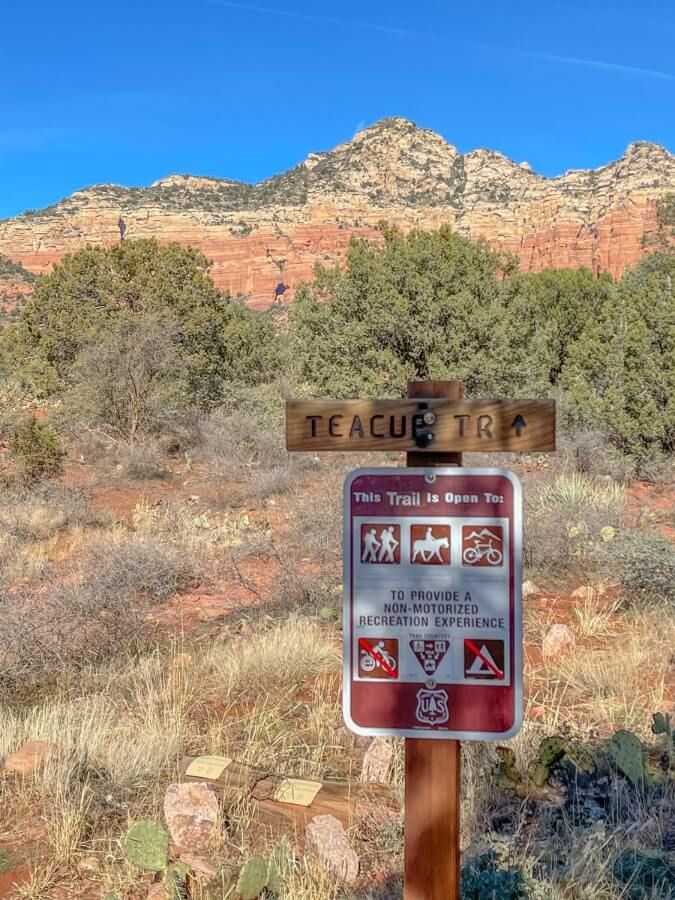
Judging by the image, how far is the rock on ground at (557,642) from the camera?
5109 mm

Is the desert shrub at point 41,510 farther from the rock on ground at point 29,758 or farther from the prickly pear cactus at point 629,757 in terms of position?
the prickly pear cactus at point 629,757

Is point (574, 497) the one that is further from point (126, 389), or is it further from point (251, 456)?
point (126, 389)

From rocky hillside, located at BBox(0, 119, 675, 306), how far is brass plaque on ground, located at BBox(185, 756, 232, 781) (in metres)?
68.9

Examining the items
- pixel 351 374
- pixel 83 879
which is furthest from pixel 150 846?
pixel 351 374

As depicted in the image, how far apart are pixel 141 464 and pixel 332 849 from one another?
37.4 ft

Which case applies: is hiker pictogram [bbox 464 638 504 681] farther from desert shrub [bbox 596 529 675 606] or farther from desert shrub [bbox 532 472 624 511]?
desert shrub [bbox 532 472 624 511]

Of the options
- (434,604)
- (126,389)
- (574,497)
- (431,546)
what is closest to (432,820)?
(434,604)

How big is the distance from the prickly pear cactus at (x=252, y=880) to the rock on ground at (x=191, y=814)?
0.47 metres

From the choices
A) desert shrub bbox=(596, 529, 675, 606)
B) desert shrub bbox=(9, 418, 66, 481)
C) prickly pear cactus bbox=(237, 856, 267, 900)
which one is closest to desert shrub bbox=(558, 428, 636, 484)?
desert shrub bbox=(596, 529, 675, 606)

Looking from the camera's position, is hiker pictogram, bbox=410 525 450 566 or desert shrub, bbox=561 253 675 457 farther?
desert shrub, bbox=561 253 675 457

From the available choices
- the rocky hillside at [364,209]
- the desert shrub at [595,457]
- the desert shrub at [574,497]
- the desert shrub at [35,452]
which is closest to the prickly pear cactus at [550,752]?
the desert shrub at [574,497]

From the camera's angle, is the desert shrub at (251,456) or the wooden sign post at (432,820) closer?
the wooden sign post at (432,820)

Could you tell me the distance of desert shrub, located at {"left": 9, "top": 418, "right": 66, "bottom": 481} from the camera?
489 inches

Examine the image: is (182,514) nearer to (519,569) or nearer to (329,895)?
(329,895)
